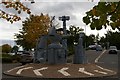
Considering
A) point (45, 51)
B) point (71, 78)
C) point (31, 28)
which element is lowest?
point (71, 78)

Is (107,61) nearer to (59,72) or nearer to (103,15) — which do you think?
(59,72)

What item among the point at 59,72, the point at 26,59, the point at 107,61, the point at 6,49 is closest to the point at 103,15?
the point at 59,72

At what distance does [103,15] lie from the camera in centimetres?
350

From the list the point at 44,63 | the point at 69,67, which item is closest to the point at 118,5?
the point at 69,67

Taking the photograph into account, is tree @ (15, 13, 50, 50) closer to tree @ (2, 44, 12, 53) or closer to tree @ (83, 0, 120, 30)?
tree @ (2, 44, 12, 53)

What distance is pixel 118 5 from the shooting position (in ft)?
11.7

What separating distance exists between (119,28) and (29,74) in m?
15.9

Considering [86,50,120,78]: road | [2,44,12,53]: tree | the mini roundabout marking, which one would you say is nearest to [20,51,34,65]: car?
[86,50,120,78]: road

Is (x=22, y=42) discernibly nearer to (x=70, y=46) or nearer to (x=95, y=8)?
(x=70, y=46)

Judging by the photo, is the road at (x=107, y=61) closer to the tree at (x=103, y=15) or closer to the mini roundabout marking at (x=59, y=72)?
the mini roundabout marking at (x=59, y=72)

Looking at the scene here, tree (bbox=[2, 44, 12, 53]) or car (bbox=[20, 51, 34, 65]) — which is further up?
tree (bbox=[2, 44, 12, 53])

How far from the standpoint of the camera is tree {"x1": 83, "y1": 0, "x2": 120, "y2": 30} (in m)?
3.51

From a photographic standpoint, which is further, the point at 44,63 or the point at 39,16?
the point at 39,16

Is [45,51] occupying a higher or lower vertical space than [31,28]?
lower
